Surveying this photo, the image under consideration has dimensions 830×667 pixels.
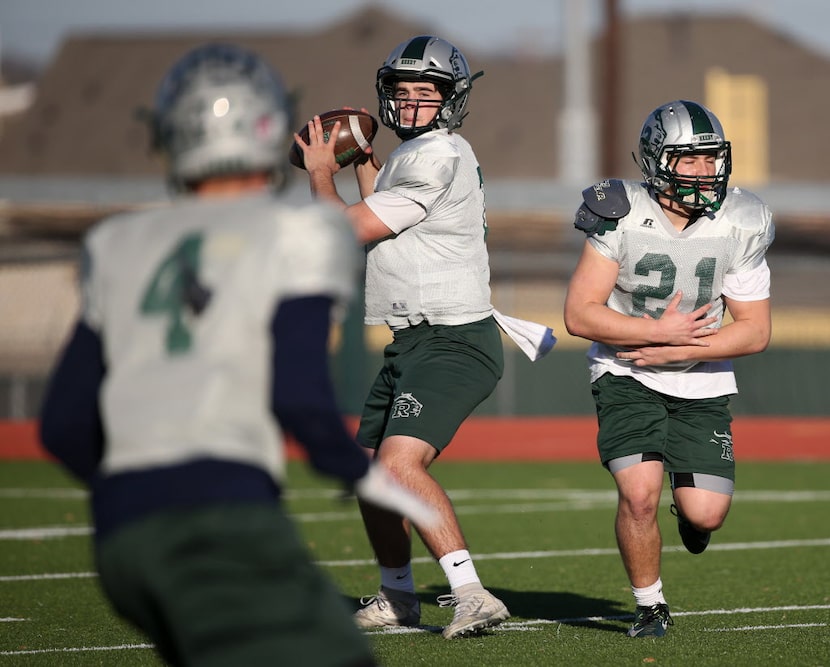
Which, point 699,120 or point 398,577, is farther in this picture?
point 398,577

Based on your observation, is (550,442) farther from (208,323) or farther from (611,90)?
(208,323)

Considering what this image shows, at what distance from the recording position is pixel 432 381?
17.5 ft

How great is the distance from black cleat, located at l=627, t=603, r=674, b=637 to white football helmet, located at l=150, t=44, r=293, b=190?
9.58 ft

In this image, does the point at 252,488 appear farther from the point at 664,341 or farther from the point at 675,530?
the point at 675,530

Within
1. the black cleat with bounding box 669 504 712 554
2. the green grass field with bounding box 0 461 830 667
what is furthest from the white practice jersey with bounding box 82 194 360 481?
the black cleat with bounding box 669 504 712 554

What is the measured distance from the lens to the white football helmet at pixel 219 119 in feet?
9.34

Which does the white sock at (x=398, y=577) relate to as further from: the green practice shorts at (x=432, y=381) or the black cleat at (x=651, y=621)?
the black cleat at (x=651, y=621)

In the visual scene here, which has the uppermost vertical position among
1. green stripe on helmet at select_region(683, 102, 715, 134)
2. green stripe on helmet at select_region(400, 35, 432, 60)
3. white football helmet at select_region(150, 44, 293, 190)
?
white football helmet at select_region(150, 44, 293, 190)

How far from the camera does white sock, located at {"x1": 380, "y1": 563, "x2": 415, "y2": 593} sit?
5.55 meters

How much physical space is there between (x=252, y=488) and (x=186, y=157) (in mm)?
695

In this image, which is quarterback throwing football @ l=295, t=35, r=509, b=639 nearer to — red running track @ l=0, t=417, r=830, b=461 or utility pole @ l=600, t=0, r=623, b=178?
red running track @ l=0, t=417, r=830, b=461

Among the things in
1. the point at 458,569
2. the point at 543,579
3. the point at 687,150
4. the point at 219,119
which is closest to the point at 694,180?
the point at 687,150

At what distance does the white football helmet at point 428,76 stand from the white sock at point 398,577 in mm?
1685

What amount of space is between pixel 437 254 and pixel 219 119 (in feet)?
8.72
